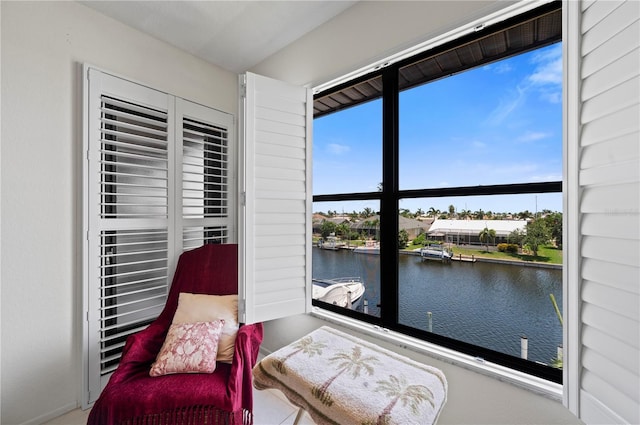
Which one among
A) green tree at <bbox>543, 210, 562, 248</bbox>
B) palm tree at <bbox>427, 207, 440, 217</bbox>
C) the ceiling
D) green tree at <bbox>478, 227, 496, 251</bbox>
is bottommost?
green tree at <bbox>478, 227, 496, 251</bbox>

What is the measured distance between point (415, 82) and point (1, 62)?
2300 mm

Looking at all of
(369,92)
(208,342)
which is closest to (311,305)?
(208,342)

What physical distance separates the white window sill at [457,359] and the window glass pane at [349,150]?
885mm

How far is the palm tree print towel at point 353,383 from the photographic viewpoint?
87 centimetres

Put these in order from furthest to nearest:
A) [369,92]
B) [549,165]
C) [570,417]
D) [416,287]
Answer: [369,92], [416,287], [549,165], [570,417]

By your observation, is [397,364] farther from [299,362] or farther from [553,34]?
[553,34]

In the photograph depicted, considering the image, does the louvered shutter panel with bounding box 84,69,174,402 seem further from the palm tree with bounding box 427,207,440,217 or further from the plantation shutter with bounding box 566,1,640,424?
the plantation shutter with bounding box 566,1,640,424

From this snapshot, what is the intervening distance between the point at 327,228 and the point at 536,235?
1270 millimetres

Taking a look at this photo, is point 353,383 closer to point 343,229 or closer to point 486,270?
point 486,270

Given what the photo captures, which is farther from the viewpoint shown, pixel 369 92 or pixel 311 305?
pixel 311 305

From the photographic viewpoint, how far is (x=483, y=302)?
135 centimetres

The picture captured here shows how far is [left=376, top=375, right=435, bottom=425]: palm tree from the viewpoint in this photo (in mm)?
866

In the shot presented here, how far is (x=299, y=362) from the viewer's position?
3.59 feet

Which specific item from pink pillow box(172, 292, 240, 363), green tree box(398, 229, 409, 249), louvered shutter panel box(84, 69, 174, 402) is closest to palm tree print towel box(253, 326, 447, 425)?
pink pillow box(172, 292, 240, 363)
